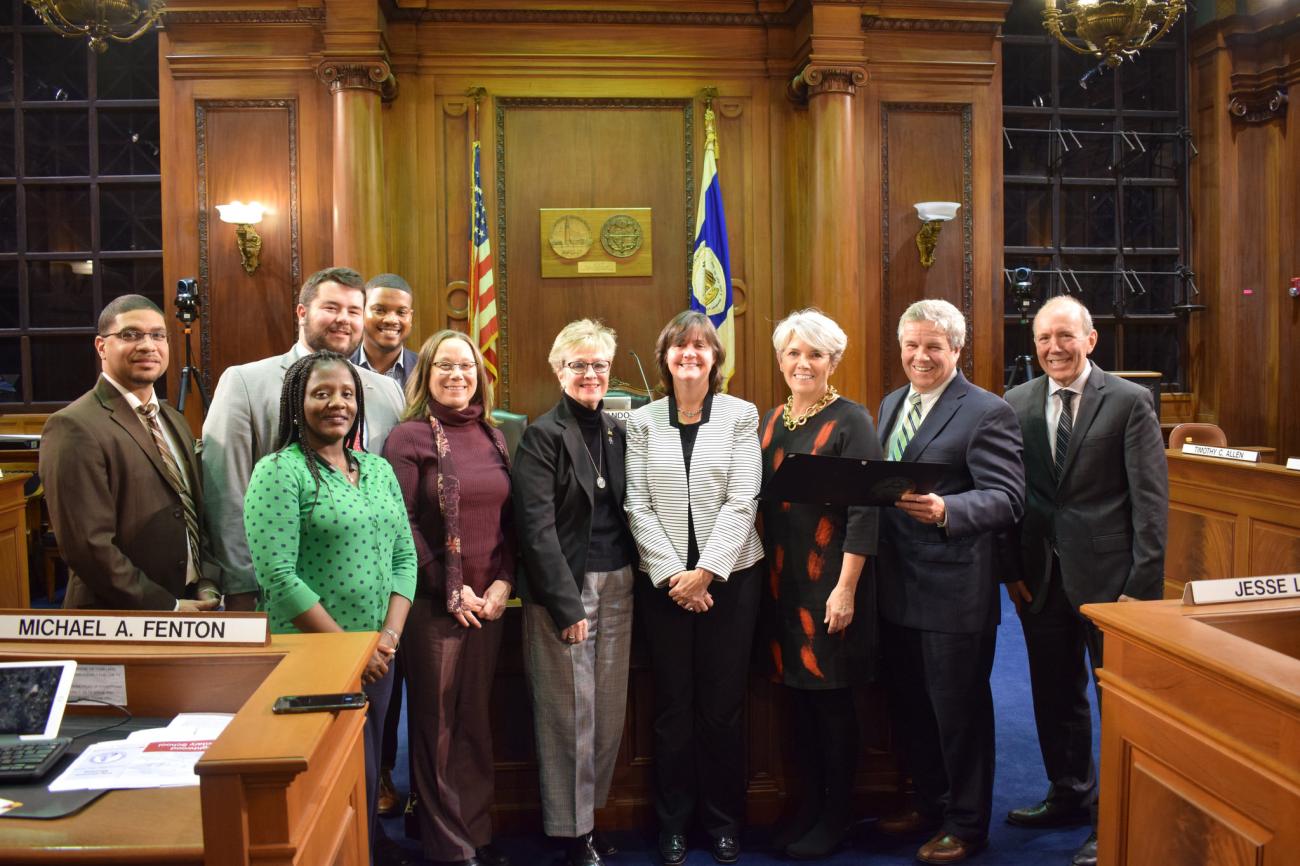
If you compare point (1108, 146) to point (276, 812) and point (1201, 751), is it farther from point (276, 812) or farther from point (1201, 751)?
point (276, 812)

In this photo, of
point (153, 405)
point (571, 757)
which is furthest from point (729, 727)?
point (153, 405)

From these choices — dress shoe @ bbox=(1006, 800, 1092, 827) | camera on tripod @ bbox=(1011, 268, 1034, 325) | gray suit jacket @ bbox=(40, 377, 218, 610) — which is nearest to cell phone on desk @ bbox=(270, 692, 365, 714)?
gray suit jacket @ bbox=(40, 377, 218, 610)

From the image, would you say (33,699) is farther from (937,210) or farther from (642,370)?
(937,210)

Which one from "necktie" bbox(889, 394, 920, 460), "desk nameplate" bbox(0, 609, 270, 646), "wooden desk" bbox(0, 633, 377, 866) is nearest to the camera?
"wooden desk" bbox(0, 633, 377, 866)

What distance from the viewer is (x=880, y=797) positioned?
2879 millimetres

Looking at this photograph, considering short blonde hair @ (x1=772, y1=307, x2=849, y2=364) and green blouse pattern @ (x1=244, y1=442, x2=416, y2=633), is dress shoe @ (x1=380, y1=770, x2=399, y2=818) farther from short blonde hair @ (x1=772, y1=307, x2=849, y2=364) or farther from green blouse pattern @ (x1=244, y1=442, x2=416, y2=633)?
short blonde hair @ (x1=772, y1=307, x2=849, y2=364)

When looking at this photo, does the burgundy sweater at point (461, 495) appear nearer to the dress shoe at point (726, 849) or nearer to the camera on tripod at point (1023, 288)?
the dress shoe at point (726, 849)

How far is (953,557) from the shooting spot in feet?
8.35

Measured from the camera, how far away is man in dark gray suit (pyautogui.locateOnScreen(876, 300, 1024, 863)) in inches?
99.6

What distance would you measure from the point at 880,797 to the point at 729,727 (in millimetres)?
618

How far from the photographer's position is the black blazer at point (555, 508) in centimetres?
245

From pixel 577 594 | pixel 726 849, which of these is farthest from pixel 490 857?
pixel 577 594

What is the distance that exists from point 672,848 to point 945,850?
745mm

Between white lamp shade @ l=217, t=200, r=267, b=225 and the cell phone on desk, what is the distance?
4.35 meters
